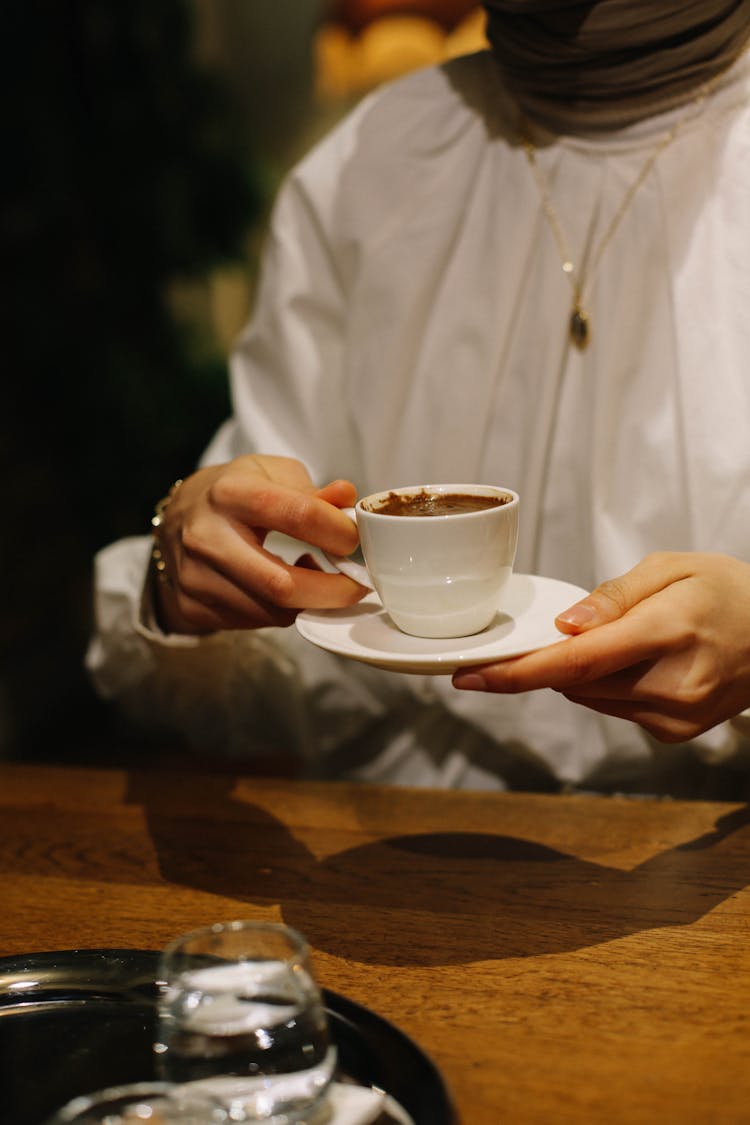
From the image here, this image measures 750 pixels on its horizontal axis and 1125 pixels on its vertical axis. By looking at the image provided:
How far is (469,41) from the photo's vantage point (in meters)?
2.82

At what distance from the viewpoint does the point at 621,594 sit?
0.77 m

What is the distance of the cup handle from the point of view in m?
0.86

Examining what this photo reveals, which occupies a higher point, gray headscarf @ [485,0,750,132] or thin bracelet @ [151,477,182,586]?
gray headscarf @ [485,0,750,132]

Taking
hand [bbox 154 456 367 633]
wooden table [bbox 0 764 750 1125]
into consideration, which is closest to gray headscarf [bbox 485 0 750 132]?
hand [bbox 154 456 367 633]

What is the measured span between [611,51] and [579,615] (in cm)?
66

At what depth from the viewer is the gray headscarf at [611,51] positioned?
→ 102 cm

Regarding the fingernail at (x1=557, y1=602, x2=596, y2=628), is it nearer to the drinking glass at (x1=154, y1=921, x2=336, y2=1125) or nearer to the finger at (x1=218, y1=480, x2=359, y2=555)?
the finger at (x1=218, y1=480, x2=359, y2=555)

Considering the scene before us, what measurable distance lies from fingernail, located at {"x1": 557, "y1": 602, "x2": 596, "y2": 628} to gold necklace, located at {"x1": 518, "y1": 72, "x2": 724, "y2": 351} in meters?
0.50

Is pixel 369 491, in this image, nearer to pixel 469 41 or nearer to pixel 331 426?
pixel 331 426

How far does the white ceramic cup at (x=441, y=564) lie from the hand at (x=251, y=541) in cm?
6

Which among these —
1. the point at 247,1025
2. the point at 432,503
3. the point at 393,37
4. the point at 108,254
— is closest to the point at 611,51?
the point at 432,503

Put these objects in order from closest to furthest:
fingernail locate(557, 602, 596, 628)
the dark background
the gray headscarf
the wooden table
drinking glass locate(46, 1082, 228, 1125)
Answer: drinking glass locate(46, 1082, 228, 1125)
the wooden table
fingernail locate(557, 602, 596, 628)
the gray headscarf
the dark background

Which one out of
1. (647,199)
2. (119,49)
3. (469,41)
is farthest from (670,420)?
(119,49)

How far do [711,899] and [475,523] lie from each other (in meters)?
0.35
